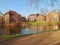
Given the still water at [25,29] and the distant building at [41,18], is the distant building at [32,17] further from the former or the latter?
the still water at [25,29]

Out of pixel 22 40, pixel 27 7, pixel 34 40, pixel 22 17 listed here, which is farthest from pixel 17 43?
pixel 27 7

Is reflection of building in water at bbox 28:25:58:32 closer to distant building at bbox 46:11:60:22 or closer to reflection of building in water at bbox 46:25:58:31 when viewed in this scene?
reflection of building in water at bbox 46:25:58:31

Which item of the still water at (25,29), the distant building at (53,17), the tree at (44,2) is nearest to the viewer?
the still water at (25,29)

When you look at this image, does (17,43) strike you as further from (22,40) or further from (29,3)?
(29,3)

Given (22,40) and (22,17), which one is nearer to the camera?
(22,40)

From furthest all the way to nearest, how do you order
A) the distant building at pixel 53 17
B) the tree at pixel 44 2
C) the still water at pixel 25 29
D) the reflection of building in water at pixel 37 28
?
the distant building at pixel 53 17 → the tree at pixel 44 2 → the reflection of building in water at pixel 37 28 → the still water at pixel 25 29

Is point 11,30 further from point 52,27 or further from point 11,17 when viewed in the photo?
point 52,27

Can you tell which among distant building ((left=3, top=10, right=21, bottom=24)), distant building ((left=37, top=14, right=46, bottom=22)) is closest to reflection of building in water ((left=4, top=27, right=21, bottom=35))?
distant building ((left=3, top=10, right=21, bottom=24))

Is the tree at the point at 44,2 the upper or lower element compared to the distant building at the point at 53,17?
upper

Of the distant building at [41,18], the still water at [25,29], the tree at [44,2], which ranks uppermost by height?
the tree at [44,2]

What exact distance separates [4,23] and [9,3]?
387 mm

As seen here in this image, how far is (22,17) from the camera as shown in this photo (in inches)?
111

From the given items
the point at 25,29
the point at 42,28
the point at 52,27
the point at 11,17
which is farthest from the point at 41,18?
the point at 11,17

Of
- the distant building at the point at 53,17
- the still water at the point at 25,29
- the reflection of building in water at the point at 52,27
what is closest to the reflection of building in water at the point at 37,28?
the still water at the point at 25,29
